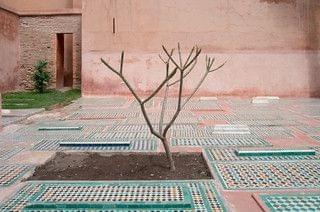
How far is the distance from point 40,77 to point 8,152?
711 cm

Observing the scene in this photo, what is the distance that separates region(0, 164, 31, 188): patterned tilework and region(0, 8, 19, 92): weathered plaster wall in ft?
24.2

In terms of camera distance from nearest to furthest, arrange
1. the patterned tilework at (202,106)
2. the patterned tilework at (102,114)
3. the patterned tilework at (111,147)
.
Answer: the patterned tilework at (111,147) → the patterned tilework at (102,114) → the patterned tilework at (202,106)

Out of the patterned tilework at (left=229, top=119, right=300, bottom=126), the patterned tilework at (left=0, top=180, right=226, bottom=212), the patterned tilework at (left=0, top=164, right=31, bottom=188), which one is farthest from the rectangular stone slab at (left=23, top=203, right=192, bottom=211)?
the patterned tilework at (left=229, top=119, right=300, bottom=126)

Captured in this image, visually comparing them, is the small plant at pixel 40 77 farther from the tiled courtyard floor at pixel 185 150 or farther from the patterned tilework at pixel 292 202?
the patterned tilework at pixel 292 202

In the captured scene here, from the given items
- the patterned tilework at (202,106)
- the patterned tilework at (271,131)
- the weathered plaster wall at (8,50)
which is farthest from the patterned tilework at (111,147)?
the weathered plaster wall at (8,50)

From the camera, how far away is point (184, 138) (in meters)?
3.92

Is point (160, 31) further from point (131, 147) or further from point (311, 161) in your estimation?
point (311, 161)

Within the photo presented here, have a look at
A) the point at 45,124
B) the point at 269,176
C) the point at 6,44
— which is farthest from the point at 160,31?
the point at 269,176

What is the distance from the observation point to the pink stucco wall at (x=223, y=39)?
901 centimetres

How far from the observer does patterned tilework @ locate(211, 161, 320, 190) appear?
7.76 feet

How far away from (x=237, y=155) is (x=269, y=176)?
62 cm

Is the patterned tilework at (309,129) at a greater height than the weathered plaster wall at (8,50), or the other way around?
the weathered plaster wall at (8,50)

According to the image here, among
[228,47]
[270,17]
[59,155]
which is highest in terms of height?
[270,17]

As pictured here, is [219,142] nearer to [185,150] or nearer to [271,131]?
[185,150]
